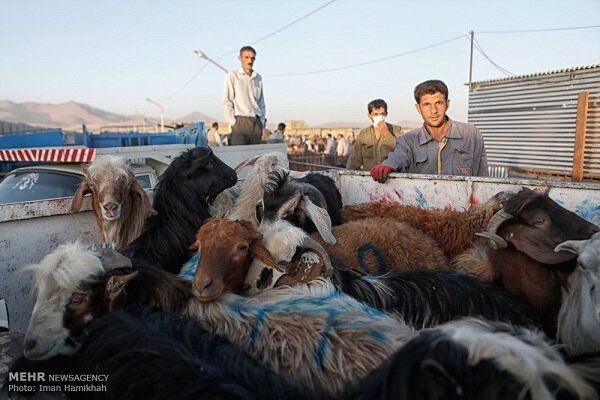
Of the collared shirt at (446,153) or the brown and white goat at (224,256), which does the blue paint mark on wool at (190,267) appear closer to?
the brown and white goat at (224,256)

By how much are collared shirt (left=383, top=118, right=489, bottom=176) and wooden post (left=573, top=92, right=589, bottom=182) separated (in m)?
9.20

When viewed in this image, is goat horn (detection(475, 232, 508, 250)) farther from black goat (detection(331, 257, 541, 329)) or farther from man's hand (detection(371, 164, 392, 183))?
man's hand (detection(371, 164, 392, 183))

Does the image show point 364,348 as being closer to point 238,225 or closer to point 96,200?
point 238,225

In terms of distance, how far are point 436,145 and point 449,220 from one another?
1323 millimetres

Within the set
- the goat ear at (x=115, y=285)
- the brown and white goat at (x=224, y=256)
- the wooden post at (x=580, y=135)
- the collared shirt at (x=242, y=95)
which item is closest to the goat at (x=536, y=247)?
the brown and white goat at (x=224, y=256)

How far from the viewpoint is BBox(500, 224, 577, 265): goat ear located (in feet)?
8.17

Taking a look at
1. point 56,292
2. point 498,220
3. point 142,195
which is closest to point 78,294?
point 56,292

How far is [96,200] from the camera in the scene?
12.2 ft

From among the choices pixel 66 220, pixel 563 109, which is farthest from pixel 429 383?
pixel 563 109

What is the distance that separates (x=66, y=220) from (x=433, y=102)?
3914 millimetres

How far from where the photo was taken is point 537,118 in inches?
611

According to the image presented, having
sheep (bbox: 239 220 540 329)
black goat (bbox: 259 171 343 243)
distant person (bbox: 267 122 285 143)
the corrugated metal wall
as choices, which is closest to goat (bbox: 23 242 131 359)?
sheep (bbox: 239 220 540 329)

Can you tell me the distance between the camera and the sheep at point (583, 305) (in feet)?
7.01

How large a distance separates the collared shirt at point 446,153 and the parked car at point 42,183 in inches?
117
